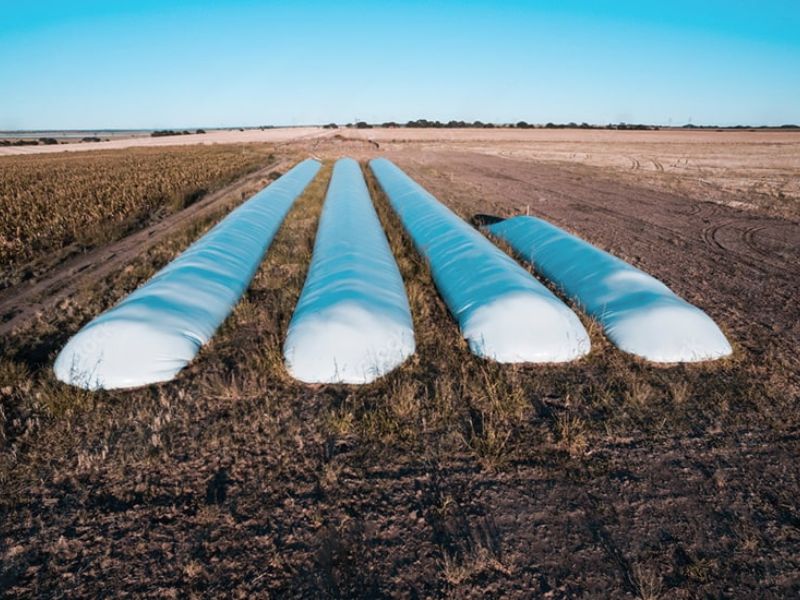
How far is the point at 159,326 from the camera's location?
4.46 metres

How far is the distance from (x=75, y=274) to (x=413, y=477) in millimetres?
7918

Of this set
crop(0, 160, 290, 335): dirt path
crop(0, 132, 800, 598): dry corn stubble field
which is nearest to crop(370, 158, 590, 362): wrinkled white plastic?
crop(0, 132, 800, 598): dry corn stubble field

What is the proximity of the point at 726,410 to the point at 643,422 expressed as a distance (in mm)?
876

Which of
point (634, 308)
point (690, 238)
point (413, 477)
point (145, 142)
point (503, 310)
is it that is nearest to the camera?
point (413, 477)

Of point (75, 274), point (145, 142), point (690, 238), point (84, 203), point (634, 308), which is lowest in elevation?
point (75, 274)

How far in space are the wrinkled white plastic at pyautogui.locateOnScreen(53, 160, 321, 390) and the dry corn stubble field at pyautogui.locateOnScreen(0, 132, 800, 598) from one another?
0.64 feet

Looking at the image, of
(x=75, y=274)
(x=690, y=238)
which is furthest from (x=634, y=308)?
(x=75, y=274)

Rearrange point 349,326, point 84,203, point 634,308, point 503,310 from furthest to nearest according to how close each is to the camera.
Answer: point 84,203
point 634,308
point 503,310
point 349,326

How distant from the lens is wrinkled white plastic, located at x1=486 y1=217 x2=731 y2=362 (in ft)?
15.5

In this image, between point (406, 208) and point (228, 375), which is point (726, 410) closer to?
point (228, 375)

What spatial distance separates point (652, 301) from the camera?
→ 16.6ft

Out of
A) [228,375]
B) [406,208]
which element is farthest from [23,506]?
[406,208]

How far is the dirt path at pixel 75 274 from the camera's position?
20.8 ft

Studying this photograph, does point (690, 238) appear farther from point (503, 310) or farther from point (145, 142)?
point (145, 142)
